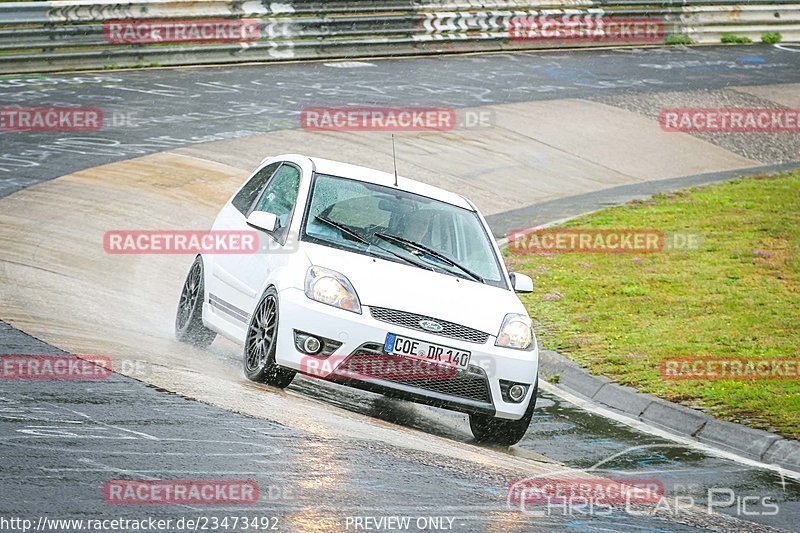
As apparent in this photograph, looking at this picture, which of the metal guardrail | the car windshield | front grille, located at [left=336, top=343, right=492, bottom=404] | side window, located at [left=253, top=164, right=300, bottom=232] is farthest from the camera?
the metal guardrail

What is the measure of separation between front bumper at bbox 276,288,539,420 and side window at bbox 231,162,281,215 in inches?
81.8

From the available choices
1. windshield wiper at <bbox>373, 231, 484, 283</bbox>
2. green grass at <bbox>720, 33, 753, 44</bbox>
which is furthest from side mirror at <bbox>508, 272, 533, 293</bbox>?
green grass at <bbox>720, 33, 753, 44</bbox>

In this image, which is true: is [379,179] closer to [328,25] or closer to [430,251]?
[430,251]

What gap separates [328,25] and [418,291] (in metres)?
20.1

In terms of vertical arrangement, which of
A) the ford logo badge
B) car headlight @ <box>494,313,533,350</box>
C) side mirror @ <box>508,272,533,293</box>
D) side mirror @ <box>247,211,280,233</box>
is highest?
side mirror @ <box>247,211,280,233</box>

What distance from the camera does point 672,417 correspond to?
1019 centimetres

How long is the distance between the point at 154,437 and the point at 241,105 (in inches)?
658

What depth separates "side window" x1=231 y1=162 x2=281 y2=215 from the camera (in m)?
10.5

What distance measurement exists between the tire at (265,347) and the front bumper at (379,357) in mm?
120

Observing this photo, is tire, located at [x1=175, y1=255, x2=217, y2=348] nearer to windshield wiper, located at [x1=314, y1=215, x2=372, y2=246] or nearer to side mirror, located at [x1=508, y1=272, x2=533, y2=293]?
windshield wiper, located at [x1=314, y1=215, x2=372, y2=246]

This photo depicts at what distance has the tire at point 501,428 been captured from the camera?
Answer: 8820mm

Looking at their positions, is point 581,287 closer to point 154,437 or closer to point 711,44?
point 154,437

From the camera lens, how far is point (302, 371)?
8.39 meters

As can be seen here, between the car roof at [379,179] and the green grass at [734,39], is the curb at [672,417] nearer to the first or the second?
the car roof at [379,179]
